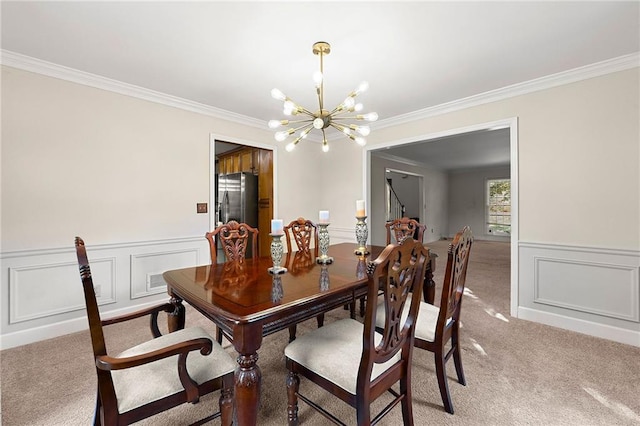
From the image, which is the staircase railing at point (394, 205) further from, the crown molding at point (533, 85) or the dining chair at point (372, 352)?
the dining chair at point (372, 352)

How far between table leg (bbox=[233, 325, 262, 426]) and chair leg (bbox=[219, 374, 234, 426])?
163mm

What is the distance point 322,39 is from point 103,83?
219cm

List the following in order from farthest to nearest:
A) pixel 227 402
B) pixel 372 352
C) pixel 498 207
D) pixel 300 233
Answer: pixel 498 207, pixel 300 233, pixel 227 402, pixel 372 352

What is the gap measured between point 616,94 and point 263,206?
13.6 feet

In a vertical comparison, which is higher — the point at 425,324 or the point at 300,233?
the point at 300,233

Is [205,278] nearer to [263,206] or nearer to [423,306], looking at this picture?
[423,306]

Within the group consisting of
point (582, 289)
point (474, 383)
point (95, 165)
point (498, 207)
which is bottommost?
point (474, 383)

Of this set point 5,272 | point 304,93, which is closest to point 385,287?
point 304,93

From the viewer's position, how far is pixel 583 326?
2.54m

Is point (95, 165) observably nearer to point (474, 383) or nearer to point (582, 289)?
point (474, 383)

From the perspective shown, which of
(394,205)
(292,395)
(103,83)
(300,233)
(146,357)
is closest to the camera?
(146,357)

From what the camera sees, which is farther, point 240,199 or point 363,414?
point 240,199

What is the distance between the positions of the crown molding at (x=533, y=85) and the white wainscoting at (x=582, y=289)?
61.2 inches

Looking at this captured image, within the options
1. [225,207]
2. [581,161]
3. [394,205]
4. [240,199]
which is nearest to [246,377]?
[581,161]
